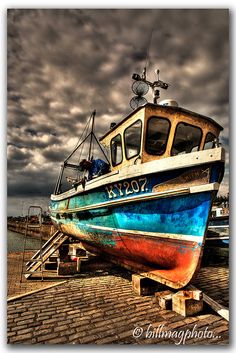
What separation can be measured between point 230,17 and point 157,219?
360cm

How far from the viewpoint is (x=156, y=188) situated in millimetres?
3939

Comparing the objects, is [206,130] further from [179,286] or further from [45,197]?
[45,197]

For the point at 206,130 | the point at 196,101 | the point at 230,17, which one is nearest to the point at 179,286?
the point at 206,130

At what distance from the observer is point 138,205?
4262 mm

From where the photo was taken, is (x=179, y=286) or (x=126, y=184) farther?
(x=126, y=184)

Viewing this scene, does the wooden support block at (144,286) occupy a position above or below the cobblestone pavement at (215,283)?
above

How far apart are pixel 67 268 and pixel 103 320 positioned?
9.38ft

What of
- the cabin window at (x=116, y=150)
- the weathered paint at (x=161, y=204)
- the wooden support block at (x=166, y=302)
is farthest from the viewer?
the cabin window at (x=116, y=150)

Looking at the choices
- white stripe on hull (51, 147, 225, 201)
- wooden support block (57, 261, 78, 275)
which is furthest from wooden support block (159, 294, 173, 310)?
wooden support block (57, 261, 78, 275)

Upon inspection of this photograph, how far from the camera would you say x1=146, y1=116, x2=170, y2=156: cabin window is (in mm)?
4402

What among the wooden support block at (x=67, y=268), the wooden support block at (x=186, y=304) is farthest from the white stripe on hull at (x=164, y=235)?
the wooden support block at (x=67, y=268)

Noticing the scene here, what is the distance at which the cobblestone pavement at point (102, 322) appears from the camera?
10.4 feet

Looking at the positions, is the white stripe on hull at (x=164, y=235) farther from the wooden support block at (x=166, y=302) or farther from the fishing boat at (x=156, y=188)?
the wooden support block at (x=166, y=302)

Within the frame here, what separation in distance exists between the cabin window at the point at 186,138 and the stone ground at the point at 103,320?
110 inches
